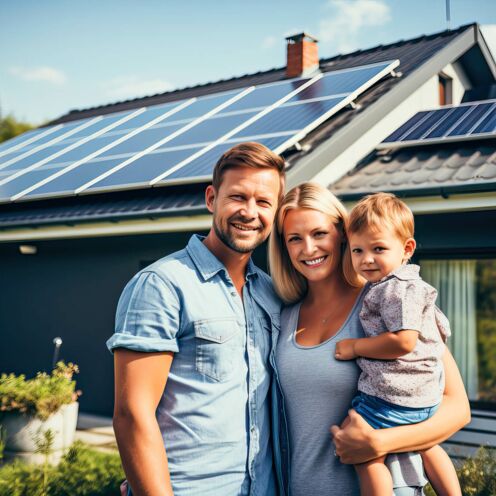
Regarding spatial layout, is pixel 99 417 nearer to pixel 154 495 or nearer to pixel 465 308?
pixel 465 308

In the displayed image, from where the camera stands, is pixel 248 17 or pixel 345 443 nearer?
pixel 345 443

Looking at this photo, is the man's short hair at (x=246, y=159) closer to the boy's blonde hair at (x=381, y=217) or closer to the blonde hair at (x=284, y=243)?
the blonde hair at (x=284, y=243)

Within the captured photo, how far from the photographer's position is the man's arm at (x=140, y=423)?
7.48 ft

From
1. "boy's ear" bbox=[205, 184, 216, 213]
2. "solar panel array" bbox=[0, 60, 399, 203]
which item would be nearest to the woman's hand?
"boy's ear" bbox=[205, 184, 216, 213]

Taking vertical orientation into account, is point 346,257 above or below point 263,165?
below

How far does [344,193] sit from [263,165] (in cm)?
452

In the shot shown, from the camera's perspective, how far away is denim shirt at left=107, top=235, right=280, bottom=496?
2404 millimetres

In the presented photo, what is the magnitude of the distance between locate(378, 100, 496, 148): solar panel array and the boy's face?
16.2 feet

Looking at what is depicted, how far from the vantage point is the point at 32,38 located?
7625 centimetres

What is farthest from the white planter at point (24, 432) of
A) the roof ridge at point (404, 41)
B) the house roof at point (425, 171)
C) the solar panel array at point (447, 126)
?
the roof ridge at point (404, 41)

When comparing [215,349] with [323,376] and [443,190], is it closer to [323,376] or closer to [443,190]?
[323,376]

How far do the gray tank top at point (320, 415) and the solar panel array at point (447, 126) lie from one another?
17.6 ft

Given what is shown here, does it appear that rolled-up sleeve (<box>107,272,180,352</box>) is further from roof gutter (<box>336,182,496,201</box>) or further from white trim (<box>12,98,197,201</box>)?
white trim (<box>12,98,197,201</box>)

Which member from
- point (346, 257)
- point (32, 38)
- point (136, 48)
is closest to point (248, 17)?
point (136, 48)
